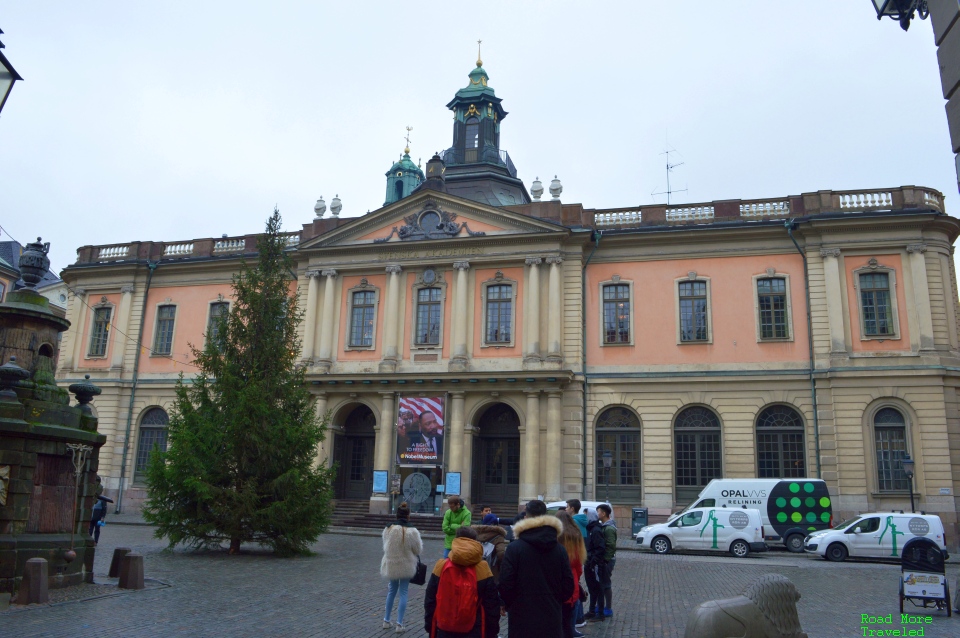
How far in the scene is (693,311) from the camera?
32062 millimetres

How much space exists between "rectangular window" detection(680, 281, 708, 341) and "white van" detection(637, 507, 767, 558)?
29.0 feet

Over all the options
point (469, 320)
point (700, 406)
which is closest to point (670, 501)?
point (700, 406)

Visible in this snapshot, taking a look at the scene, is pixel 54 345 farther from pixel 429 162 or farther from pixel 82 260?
pixel 82 260

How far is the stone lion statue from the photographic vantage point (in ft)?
18.7

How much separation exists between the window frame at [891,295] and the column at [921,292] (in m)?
0.40

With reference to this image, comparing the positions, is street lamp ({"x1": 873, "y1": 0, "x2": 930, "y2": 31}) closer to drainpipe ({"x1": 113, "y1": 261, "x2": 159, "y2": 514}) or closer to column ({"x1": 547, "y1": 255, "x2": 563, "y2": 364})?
column ({"x1": 547, "y1": 255, "x2": 563, "y2": 364})

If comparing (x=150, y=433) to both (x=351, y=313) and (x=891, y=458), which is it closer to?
(x=351, y=313)

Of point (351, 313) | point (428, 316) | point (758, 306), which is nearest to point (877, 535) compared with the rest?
point (758, 306)

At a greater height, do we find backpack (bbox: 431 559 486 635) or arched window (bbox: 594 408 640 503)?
arched window (bbox: 594 408 640 503)

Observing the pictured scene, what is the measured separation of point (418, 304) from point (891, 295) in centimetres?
1870

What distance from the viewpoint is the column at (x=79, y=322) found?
3969cm

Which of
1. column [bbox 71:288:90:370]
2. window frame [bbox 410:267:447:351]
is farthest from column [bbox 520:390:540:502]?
column [bbox 71:288:90:370]

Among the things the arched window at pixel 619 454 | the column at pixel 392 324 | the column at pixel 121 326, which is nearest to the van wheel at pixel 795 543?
the arched window at pixel 619 454

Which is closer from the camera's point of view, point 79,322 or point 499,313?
point 499,313
